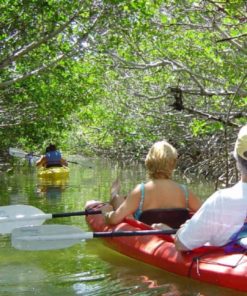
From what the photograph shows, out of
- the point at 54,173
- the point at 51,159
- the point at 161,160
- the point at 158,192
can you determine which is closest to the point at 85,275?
the point at 158,192

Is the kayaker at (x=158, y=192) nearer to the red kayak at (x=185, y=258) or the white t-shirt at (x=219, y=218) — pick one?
the red kayak at (x=185, y=258)

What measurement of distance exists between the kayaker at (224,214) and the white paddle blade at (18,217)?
2175 millimetres

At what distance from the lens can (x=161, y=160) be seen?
459cm

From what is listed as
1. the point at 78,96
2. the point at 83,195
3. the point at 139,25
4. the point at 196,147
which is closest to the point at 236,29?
the point at 139,25

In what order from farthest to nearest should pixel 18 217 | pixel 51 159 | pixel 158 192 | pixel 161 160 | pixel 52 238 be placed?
pixel 51 159 < pixel 18 217 < pixel 158 192 < pixel 161 160 < pixel 52 238

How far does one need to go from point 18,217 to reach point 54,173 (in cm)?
872

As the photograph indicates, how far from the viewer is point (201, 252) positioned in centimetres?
398

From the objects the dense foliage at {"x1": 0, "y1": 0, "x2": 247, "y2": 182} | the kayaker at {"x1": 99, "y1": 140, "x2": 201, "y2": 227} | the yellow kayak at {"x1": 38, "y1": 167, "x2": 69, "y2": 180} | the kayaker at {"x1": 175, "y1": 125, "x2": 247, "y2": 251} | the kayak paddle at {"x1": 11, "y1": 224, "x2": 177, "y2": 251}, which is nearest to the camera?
the kayaker at {"x1": 175, "y1": 125, "x2": 247, "y2": 251}

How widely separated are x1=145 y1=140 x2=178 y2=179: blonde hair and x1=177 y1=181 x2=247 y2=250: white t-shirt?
89 cm

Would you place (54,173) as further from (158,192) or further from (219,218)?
(219,218)

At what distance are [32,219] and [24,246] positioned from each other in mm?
1211

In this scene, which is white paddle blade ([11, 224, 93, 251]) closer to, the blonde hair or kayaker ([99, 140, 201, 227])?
kayaker ([99, 140, 201, 227])

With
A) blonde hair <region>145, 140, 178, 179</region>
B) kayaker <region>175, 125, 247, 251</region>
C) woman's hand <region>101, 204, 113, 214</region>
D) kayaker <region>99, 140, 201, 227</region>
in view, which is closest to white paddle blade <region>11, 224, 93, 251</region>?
kayaker <region>99, 140, 201, 227</region>

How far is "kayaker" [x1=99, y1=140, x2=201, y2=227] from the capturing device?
4.59 meters
